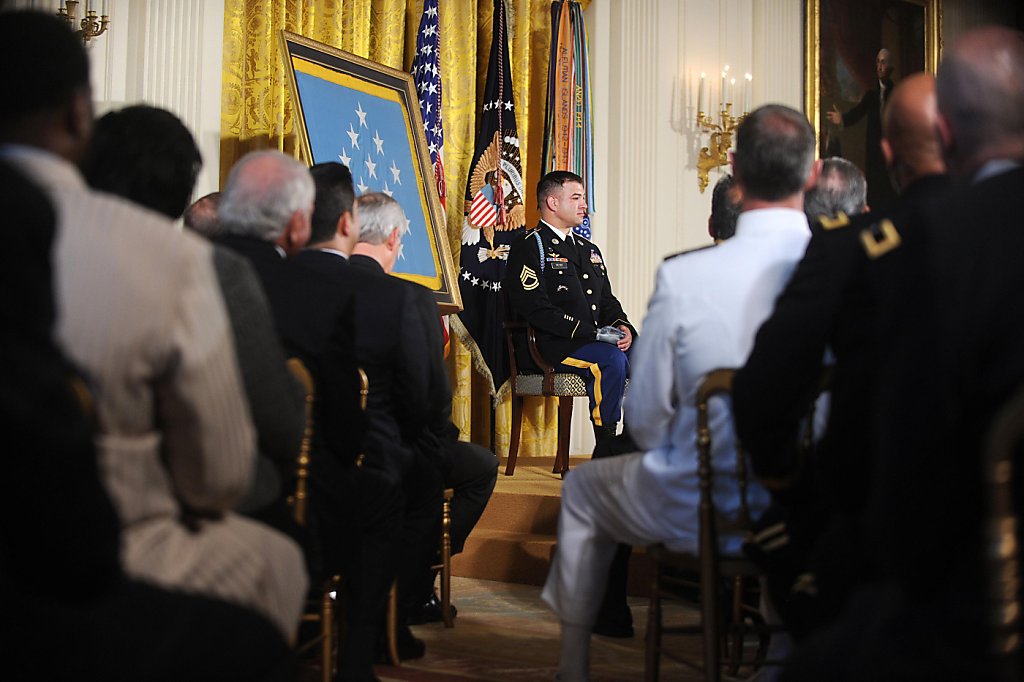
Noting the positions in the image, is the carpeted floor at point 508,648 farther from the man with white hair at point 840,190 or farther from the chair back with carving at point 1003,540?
the chair back with carving at point 1003,540

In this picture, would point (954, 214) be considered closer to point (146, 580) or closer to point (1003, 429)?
point (1003, 429)

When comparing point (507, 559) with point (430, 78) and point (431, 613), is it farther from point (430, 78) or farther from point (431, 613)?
point (430, 78)

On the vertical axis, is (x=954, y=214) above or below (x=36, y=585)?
above

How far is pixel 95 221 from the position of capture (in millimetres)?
1539

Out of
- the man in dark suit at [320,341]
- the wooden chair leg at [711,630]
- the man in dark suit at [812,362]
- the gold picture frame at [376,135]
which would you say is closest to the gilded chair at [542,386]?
the gold picture frame at [376,135]

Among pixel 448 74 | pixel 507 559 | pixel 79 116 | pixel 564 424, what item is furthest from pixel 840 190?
pixel 448 74

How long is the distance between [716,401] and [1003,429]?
4.96 ft

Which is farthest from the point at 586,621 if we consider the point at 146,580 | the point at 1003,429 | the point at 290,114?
the point at 290,114

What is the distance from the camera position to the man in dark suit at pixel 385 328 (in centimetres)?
332

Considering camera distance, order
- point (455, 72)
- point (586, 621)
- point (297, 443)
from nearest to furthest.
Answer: point (297, 443)
point (586, 621)
point (455, 72)

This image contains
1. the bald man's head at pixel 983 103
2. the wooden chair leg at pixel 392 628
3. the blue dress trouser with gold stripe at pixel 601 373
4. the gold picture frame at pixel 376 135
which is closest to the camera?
the bald man's head at pixel 983 103

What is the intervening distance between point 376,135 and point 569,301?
140cm

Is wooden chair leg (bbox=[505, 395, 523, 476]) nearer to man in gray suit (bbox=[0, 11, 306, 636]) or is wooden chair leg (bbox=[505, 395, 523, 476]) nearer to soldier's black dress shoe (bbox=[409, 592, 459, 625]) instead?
soldier's black dress shoe (bbox=[409, 592, 459, 625])

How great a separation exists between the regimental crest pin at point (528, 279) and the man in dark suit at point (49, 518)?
5.01 metres
